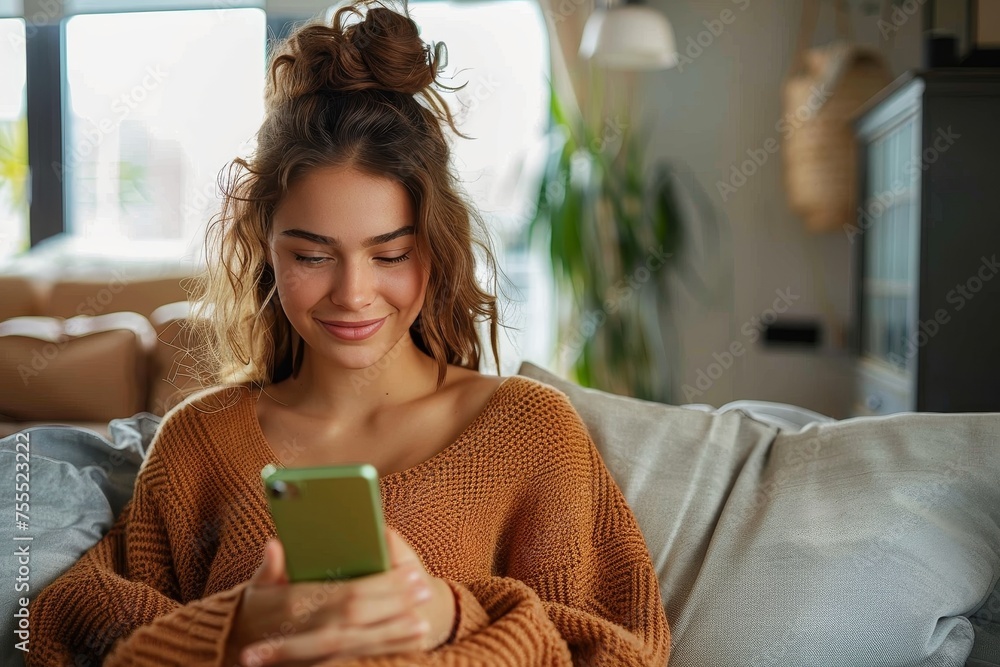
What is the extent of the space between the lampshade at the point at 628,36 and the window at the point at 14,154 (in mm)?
2583

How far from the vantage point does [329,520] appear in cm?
79

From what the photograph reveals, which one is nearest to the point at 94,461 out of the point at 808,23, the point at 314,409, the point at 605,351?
the point at 314,409

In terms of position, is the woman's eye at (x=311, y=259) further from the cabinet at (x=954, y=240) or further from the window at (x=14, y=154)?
the window at (x=14, y=154)

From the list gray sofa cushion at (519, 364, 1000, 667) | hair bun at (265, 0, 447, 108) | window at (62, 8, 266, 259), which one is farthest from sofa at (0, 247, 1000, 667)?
window at (62, 8, 266, 259)

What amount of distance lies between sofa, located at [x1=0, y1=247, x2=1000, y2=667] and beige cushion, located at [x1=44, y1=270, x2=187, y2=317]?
3.11 ft

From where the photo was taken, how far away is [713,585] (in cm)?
121

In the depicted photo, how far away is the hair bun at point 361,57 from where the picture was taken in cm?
123

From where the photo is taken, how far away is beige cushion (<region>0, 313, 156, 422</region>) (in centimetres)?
160

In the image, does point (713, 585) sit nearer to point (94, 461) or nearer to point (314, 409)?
point (314, 409)

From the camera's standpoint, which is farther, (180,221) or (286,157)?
(180,221)

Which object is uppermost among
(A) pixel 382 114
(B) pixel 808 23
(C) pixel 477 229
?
(B) pixel 808 23

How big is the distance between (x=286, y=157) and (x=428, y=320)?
12.1 inches

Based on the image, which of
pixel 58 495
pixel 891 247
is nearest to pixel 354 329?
pixel 58 495

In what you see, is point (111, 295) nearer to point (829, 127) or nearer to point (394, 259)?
point (394, 259)
